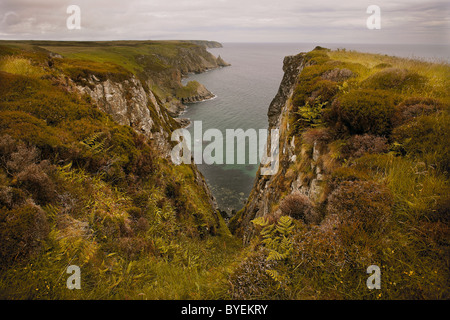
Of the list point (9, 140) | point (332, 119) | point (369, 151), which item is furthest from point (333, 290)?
point (9, 140)

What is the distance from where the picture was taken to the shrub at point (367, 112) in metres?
8.57

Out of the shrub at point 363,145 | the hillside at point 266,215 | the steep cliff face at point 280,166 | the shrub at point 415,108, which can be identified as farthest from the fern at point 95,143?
the shrub at point 415,108

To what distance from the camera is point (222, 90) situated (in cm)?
11738

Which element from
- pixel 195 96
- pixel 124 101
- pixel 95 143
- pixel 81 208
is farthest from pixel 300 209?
pixel 195 96

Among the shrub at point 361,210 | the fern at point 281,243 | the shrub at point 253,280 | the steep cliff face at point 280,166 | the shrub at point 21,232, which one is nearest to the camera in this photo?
the shrub at point 253,280

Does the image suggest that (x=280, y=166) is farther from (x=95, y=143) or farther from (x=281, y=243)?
(x=95, y=143)

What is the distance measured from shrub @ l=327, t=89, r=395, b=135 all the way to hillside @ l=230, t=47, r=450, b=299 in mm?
36

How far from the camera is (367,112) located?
28.5 feet

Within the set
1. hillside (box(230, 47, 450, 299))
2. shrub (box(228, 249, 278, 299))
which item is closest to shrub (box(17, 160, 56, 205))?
shrub (box(228, 249, 278, 299))

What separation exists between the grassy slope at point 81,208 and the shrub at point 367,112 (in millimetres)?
7513

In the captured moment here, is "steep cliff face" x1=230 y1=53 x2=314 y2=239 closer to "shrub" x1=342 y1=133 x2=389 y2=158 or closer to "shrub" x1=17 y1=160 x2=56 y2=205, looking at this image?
"shrub" x1=342 y1=133 x2=389 y2=158

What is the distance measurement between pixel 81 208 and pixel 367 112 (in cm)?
1101

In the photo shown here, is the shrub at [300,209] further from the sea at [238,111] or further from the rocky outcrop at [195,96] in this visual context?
the rocky outcrop at [195,96]
